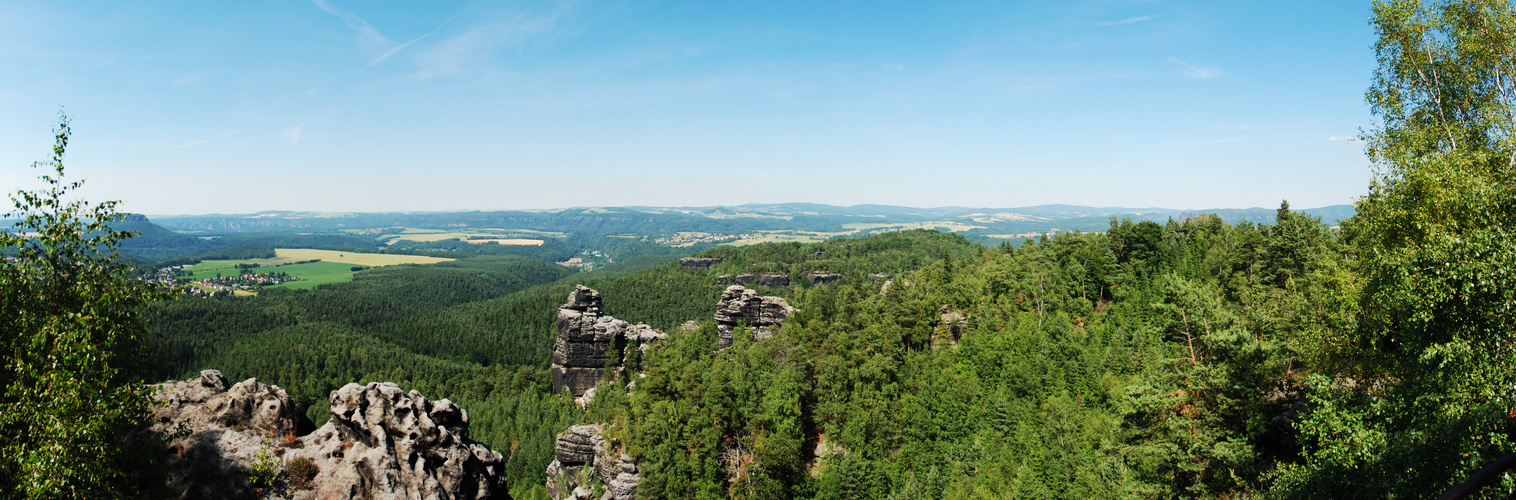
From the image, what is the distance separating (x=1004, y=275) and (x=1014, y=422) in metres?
23.2

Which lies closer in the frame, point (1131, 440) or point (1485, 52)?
point (1485, 52)

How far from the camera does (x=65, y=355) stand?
12.4m

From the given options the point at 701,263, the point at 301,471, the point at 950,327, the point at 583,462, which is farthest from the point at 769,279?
the point at 301,471

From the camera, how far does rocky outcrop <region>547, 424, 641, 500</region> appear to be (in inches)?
1708

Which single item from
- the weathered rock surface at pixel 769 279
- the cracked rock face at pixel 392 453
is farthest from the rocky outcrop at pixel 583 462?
the weathered rock surface at pixel 769 279

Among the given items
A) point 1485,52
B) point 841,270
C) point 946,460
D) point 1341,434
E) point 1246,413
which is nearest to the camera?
point 1341,434

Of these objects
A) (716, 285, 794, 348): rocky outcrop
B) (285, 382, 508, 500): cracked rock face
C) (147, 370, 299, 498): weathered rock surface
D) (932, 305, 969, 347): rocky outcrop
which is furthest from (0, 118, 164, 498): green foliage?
(716, 285, 794, 348): rocky outcrop

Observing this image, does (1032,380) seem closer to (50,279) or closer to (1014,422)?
(1014,422)

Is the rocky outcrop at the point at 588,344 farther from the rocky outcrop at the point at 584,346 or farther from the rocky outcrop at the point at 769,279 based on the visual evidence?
the rocky outcrop at the point at 769,279

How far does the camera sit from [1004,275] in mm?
59062

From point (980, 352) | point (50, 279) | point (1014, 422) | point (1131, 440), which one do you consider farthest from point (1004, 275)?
point (50, 279)

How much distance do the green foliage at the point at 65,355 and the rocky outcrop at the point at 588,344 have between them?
176 ft

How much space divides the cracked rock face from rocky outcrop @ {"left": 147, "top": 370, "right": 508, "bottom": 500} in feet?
0.10

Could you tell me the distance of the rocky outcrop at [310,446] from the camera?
18.1 meters
